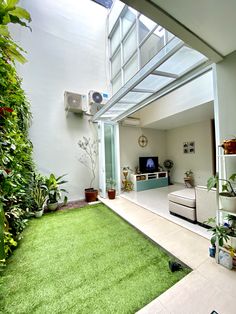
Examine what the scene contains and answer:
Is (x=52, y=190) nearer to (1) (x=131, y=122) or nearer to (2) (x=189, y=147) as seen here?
(1) (x=131, y=122)

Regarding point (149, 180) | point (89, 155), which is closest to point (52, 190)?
point (89, 155)

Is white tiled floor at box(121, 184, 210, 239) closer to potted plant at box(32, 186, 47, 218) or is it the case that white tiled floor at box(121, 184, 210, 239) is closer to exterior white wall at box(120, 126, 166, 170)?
exterior white wall at box(120, 126, 166, 170)

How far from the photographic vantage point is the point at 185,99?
3.62 m

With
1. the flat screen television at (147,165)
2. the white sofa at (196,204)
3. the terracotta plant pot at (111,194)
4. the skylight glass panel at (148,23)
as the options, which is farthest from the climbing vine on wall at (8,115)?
the flat screen television at (147,165)

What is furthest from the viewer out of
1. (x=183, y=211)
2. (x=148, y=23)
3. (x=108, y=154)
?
(x=108, y=154)

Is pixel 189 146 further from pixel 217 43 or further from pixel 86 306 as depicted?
pixel 86 306

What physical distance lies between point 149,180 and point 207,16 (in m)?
4.38

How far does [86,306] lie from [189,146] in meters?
5.39

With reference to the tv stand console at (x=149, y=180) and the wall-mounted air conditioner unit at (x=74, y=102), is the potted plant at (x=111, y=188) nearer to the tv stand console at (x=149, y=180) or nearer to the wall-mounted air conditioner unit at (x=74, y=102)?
the tv stand console at (x=149, y=180)

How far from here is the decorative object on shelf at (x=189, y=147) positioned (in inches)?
209

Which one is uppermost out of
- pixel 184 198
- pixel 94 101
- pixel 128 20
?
pixel 128 20

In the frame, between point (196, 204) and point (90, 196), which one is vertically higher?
point (196, 204)

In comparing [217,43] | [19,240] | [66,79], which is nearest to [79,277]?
[19,240]

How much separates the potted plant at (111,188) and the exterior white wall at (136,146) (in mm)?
1148
